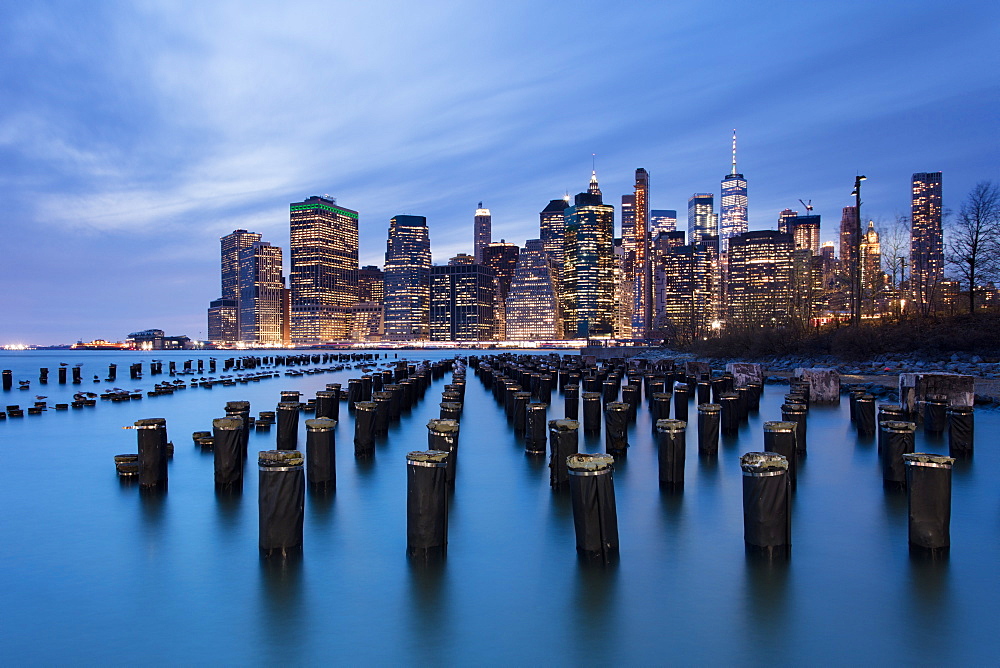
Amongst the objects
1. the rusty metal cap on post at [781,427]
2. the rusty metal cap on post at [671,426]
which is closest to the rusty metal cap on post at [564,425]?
the rusty metal cap on post at [671,426]

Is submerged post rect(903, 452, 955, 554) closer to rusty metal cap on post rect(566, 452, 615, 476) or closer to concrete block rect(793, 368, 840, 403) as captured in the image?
rusty metal cap on post rect(566, 452, 615, 476)

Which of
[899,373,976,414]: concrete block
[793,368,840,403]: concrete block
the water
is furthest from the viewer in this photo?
[793,368,840,403]: concrete block

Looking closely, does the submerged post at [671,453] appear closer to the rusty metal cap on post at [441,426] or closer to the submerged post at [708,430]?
the submerged post at [708,430]

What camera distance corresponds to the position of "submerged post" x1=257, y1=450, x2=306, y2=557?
6648mm

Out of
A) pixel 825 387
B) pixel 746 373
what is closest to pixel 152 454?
pixel 825 387

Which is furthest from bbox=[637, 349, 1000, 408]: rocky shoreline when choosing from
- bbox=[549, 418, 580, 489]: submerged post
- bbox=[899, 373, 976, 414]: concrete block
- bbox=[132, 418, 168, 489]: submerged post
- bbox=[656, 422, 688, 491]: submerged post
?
bbox=[132, 418, 168, 489]: submerged post

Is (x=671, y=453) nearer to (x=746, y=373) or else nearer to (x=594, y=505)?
(x=594, y=505)

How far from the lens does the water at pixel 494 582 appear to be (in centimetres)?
510

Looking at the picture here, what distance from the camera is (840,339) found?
126ft

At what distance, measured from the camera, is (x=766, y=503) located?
675 cm

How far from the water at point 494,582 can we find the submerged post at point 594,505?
0.27 m

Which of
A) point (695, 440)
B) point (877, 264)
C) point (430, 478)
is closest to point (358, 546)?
point (430, 478)

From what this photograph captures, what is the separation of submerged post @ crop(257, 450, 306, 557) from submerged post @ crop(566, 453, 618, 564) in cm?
271

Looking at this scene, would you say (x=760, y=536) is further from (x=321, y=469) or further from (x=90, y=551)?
(x=90, y=551)
